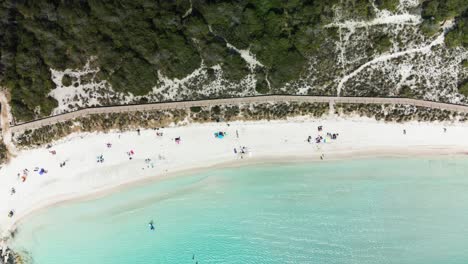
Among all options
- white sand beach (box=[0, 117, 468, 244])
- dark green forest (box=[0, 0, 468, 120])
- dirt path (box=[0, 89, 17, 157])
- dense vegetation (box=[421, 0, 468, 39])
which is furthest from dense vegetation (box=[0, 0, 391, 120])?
white sand beach (box=[0, 117, 468, 244])

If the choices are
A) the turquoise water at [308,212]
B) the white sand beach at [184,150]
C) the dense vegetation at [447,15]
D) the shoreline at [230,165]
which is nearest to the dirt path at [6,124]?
the white sand beach at [184,150]

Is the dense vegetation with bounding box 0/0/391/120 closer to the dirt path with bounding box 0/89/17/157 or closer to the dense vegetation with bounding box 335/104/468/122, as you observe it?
the dirt path with bounding box 0/89/17/157

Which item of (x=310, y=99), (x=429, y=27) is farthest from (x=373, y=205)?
(x=429, y=27)

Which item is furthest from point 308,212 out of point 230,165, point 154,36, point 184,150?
point 154,36

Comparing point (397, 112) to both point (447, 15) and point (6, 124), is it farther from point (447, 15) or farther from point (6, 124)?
point (6, 124)

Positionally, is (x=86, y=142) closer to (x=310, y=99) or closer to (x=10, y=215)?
(x=10, y=215)

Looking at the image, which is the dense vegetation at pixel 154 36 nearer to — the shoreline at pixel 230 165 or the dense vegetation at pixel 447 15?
the dense vegetation at pixel 447 15
